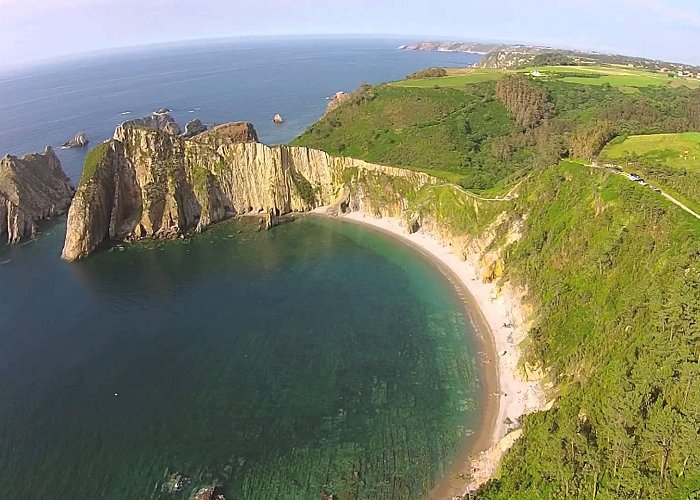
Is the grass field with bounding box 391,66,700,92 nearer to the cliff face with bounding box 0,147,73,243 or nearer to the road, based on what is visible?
the road

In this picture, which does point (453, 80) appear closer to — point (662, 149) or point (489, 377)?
point (662, 149)

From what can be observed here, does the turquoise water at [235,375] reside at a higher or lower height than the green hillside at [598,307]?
lower

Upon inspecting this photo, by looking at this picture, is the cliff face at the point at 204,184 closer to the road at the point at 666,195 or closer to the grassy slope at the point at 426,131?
the grassy slope at the point at 426,131

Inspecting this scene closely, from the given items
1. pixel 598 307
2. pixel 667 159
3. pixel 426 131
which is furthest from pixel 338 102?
pixel 598 307

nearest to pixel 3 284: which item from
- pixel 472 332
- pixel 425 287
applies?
pixel 425 287

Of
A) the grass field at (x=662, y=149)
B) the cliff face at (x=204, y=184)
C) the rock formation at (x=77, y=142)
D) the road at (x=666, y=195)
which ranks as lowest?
the rock formation at (x=77, y=142)

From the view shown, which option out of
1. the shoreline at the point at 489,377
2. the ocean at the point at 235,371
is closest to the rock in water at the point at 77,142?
the ocean at the point at 235,371
